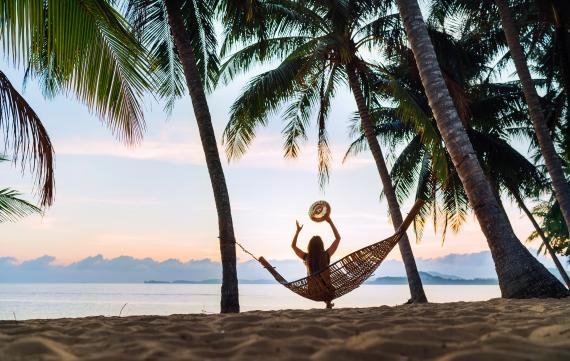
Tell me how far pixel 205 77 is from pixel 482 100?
6.36 metres

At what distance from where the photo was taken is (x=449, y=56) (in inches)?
292

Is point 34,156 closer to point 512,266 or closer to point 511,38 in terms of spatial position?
point 512,266

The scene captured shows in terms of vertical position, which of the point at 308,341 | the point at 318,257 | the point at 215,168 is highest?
the point at 215,168

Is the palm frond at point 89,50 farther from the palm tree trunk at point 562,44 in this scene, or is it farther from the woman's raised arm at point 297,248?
the palm tree trunk at point 562,44

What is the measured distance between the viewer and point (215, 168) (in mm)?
4773

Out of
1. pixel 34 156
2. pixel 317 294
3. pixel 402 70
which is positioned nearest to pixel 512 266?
pixel 317 294

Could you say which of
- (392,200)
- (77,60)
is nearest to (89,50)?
(77,60)

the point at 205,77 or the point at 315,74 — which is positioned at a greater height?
the point at 315,74

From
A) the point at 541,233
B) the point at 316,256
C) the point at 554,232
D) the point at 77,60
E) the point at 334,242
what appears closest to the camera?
the point at 77,60

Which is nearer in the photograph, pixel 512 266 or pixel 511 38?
pixel 512 266

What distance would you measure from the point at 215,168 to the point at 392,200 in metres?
3.42

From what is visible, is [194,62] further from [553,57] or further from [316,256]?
[553,57]

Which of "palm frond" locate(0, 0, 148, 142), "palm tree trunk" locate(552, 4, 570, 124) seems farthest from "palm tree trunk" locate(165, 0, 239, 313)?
"palm tree trunk" locate(552, 4, 570, 124)

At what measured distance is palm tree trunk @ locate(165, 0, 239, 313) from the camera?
4.45 metres
